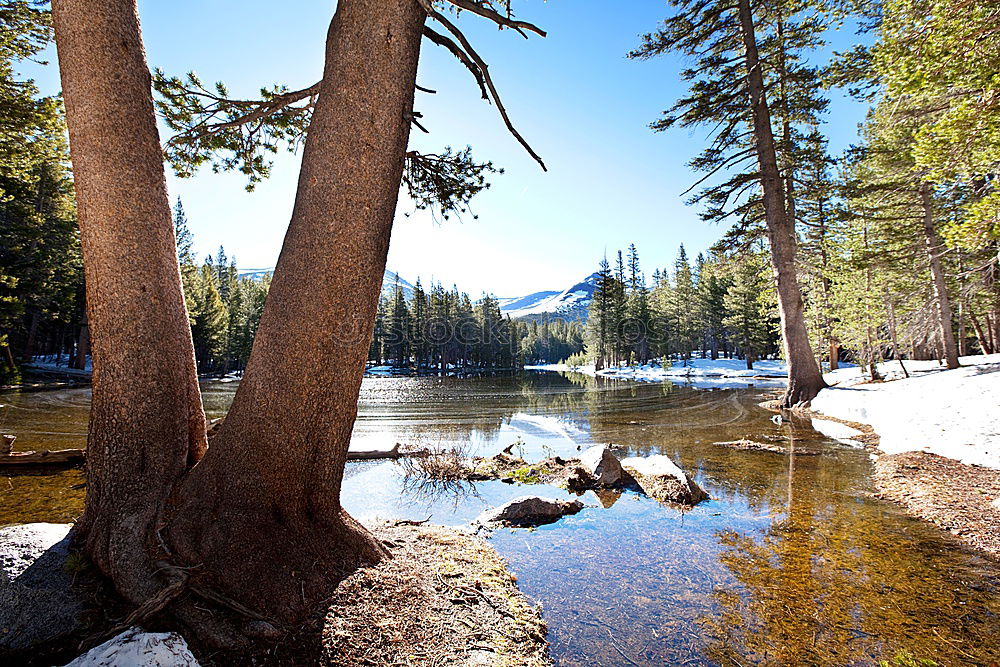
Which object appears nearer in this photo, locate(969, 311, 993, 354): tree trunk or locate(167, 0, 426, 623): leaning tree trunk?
locate(167, 0, 426, 623): leaning tree trunk

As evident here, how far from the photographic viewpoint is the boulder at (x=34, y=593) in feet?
6.91

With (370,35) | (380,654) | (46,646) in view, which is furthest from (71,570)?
(370,35)

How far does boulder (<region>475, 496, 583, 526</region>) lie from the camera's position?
5.18m

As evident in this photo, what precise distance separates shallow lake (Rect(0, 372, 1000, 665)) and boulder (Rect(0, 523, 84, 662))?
270cm

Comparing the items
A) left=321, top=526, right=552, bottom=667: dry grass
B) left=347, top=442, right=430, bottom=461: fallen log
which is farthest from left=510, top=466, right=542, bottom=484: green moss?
left=321, top=526, right=552, bottom=667: dry grass

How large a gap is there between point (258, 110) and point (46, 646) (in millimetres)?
3970

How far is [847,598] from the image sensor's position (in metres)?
3.26

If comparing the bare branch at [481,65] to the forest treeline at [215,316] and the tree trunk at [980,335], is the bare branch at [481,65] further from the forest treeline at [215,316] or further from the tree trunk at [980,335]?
the forest treeline at [215,316]

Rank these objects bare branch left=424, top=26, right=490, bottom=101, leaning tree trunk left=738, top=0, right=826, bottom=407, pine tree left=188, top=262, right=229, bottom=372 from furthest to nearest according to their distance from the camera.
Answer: pine tree left=188, top=262, right=229, bottom=372, leaning tree trunk left=738, top=0, right=826, bottom=407, bare branch left=424, top=26, right=490, bottom=101

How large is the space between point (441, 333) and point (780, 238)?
5979cm

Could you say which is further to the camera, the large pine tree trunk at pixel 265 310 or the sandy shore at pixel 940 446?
the sandy shore at pixel 940 446

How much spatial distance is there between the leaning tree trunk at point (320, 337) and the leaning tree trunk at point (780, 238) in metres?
13.6

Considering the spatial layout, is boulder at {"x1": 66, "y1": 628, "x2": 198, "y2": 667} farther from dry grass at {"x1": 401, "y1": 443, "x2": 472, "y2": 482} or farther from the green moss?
the green moss

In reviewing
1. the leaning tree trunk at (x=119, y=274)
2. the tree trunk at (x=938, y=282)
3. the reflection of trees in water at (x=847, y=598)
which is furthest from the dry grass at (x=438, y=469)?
the tree trunk at (x=938, y=282)
